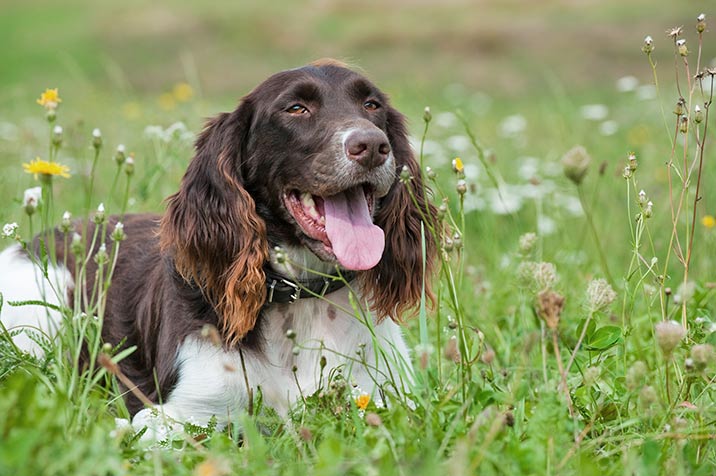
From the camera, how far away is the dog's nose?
10.9 ft

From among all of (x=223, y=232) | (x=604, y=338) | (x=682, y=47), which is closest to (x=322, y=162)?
(x=223, y=232)

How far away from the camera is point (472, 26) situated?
25984 mm

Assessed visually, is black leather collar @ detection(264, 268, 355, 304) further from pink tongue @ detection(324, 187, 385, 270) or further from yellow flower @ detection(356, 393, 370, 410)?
yellow flower @ detection(356, 393, 370, 410)

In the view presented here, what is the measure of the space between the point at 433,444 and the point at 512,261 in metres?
2.67

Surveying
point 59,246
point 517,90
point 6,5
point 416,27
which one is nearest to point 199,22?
point 416,27

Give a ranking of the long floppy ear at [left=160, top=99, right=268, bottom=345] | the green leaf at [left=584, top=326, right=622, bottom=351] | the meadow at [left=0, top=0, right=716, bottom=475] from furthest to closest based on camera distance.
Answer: the long floppy ear at [left=160, top=99, right=268, bottom=345]
the green leaf at [left=584, top=326, right=622, bottom=351]
the meadow at [left=0, top=0, right=716, bottom=475]

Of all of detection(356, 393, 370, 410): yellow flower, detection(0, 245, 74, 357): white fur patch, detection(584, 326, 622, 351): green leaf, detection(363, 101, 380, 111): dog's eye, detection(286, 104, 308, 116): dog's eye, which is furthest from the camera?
detection(0, 245, 74, 357): white fur patch

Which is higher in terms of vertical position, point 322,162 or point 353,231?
point 322,162

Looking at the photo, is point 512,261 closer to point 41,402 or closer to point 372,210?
point 372,210

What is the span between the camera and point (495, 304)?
15.2 ft

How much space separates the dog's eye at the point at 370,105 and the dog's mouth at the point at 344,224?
0.40 meters

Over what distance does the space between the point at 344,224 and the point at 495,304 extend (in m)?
1.43

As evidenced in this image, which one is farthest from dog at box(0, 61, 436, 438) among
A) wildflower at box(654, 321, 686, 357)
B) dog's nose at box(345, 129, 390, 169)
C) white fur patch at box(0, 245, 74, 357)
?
wildflower at box(654, 321, 686, 357)

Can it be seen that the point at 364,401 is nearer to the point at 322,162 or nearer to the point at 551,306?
the point at 551,306
